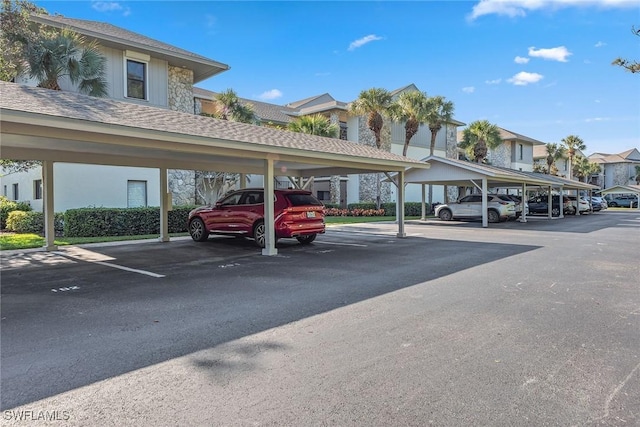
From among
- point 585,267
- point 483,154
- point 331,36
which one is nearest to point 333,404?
point 585,267

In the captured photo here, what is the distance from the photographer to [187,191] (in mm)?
21734

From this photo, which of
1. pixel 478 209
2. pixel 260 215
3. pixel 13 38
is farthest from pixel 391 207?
pixel 13 38

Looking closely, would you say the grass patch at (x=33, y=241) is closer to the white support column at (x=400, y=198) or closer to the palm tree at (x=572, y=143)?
the white support column at (x=400, y=198)

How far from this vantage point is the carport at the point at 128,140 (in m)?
6.81

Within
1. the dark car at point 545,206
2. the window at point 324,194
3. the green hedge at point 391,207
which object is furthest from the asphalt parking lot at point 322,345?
the window at point 324,194

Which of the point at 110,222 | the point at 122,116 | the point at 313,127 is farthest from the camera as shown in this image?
the point at 313,127

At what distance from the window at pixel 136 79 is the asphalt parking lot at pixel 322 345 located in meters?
12.7

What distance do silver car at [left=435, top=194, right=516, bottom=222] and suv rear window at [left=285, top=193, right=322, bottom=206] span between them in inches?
569

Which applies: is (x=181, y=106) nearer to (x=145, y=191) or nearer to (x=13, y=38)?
(x=145, y=191)

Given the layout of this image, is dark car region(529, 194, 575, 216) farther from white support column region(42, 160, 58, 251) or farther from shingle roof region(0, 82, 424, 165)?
white support column region(42, 160, 58, 251)

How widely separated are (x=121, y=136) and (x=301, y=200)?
5416 millimetres

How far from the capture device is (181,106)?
21.2 meters

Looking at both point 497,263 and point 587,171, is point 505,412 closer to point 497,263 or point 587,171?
point 497,263

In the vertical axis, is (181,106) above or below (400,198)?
above
